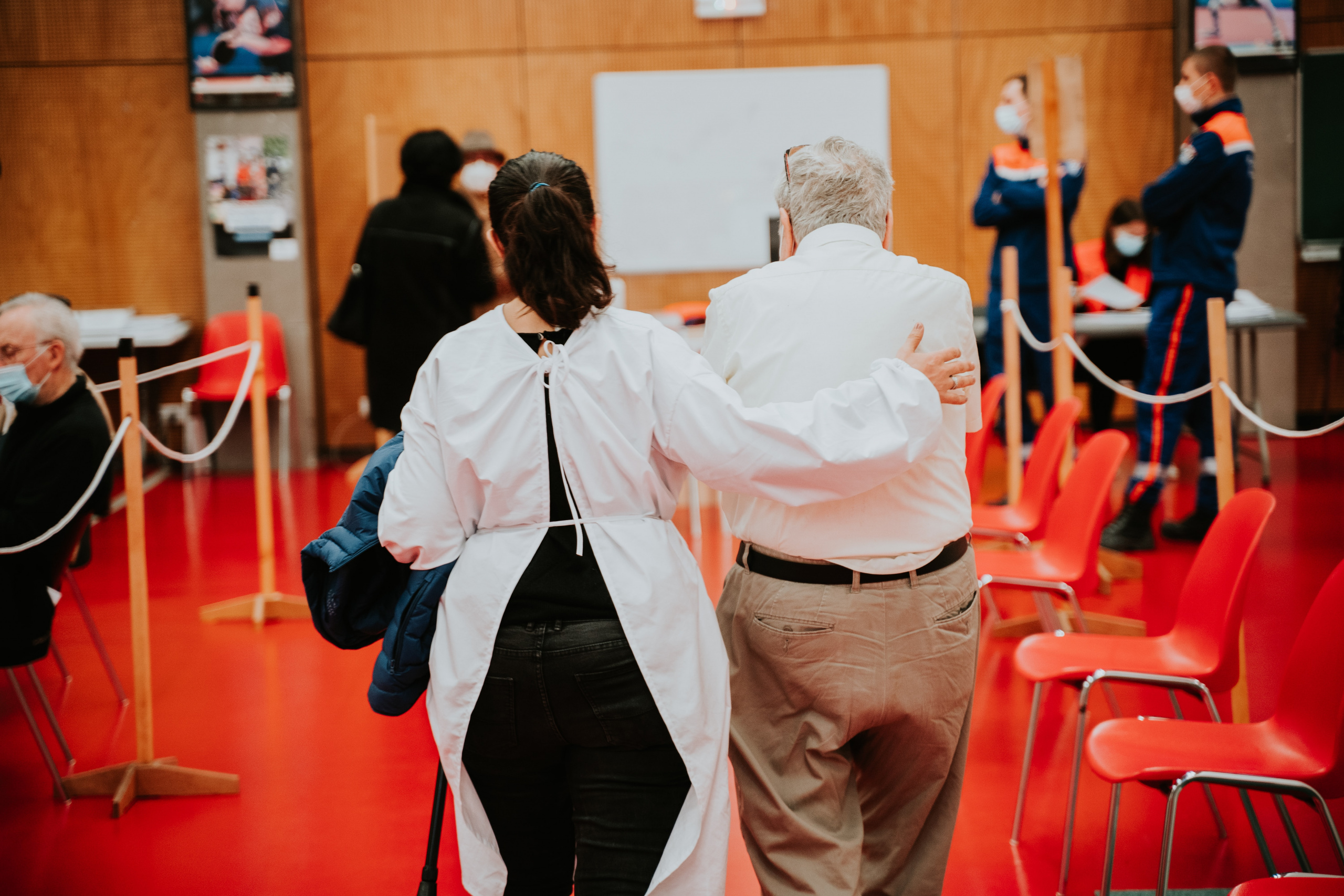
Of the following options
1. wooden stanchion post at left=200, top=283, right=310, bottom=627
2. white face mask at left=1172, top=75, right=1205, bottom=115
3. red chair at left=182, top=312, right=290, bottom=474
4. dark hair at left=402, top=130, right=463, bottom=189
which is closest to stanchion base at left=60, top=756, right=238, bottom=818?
wooden stanchion post at left=200, top=283, right=310, bottom=627

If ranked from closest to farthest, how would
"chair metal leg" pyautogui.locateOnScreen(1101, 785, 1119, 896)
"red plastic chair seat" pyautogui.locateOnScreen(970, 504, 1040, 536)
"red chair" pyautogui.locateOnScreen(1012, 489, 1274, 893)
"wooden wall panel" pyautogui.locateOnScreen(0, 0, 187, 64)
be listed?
"chair metal leg" pyautogui.locateOnScreen(1101, 785, 1119, 896) → "red chair" pyautogui.locateOnScreen(1012, 489, 1274, 893) → "red plastic chair seat" pyautogui.locateOnScreen(970, 504, 1040, 536) → "wooden wall panel" pyautogui.locateOnScreen(0, 0, 187, 64)

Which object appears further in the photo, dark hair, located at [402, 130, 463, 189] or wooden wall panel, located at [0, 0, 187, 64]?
wooden wall panel, located at [0, 0, 187, 64]

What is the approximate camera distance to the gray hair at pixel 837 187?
6.02 ft

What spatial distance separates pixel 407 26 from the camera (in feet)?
25.3

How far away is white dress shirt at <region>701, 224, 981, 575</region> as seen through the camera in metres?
1.78

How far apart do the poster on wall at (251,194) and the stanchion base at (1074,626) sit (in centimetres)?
529

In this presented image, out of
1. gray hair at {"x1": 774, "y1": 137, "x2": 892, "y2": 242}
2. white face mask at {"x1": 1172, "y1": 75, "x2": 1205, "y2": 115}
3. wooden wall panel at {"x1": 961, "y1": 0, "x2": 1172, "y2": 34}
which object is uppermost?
wooden wall panel at {"x1": 961, "y1": 0, "x2": 1172, "y2": 34}

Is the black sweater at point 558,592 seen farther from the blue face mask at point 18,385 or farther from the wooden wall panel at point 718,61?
the wooden wall panel at point 718,61

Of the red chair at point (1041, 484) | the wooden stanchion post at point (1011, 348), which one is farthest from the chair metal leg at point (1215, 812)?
the wooden stanchion post at point (1011, 348)

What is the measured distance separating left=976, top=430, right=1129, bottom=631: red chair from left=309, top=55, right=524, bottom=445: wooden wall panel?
17.6ft

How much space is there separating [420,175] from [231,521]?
2345 mm

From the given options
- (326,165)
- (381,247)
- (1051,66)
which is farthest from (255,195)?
(1051,66)

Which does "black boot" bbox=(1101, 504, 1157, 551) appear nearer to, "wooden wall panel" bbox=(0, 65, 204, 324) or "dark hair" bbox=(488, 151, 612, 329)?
"dark hair" bbox=(488, 151, 612, 329)

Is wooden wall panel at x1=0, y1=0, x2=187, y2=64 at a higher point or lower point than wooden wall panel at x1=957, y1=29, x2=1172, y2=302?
higher
